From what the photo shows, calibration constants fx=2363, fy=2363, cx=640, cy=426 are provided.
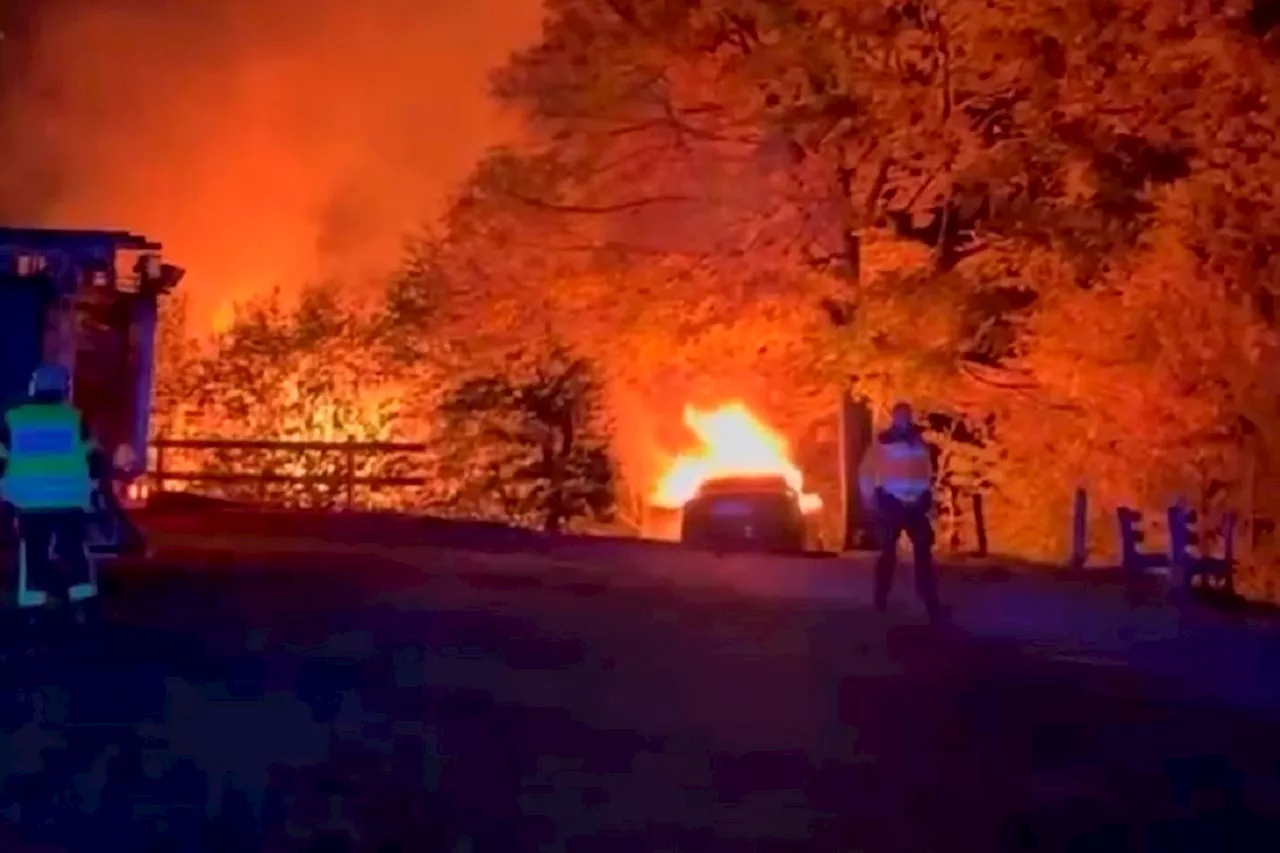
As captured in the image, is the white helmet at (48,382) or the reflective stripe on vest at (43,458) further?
the white helmet at (48,382)

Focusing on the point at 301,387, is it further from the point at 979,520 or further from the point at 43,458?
the point at 43,458

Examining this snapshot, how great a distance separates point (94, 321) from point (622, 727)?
1656 centimetres

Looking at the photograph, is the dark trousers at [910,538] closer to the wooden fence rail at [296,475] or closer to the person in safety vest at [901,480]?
the person in safety vest at [901,480]

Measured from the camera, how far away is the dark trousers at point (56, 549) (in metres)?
15.6

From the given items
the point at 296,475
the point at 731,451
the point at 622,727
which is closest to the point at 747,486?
the point at 731,451

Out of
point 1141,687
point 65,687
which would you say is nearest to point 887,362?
point 1141,687

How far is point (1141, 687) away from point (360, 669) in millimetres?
4658

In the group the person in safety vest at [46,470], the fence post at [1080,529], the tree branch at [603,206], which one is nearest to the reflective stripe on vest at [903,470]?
the person in safety vest at [46,470]

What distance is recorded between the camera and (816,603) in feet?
62.7

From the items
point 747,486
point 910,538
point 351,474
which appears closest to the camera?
point 910,538

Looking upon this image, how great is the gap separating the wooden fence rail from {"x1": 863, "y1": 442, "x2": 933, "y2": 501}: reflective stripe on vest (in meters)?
21.5

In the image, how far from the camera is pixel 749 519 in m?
30.4

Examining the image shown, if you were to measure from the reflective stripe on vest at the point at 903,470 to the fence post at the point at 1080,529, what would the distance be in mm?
9780

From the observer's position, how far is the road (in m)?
9.29
